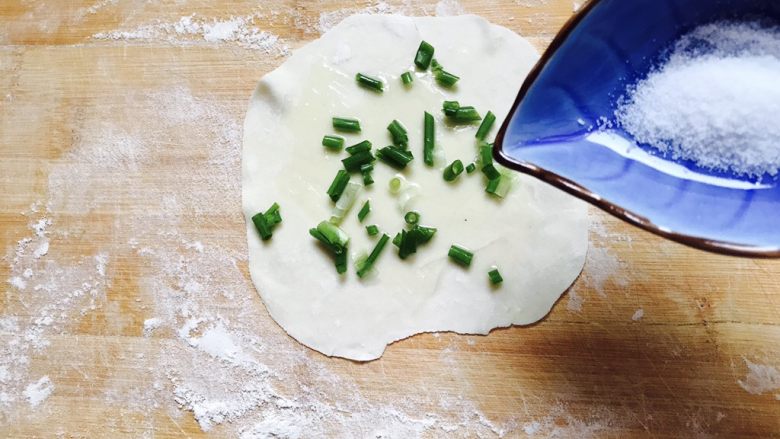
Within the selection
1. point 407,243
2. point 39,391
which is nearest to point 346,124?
point 407,243

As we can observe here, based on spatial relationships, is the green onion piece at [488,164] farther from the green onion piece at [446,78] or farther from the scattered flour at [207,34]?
the scattered flour at [207,34]

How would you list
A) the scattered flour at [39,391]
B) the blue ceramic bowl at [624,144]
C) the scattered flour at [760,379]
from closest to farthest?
the blue ceramic bowl at [624,144] → the scattered flour at [760,379] → the scattered flour at [39,391]

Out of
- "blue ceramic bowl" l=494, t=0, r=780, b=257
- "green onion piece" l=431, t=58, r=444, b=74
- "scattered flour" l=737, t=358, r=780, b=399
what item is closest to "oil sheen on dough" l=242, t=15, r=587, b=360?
"green onion piece" l=431, t=58, r=444, b=74

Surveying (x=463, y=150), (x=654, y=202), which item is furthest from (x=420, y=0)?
(x=654, y=202)

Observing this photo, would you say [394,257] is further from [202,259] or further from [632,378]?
[632,378]

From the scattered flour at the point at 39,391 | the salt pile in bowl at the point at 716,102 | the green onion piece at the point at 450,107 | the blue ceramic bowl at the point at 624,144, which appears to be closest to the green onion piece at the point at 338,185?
the green onion piece at the point at 450,107

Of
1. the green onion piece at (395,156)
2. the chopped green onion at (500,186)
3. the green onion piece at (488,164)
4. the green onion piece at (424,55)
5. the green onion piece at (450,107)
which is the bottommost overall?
the green onion piece at (395,156)
